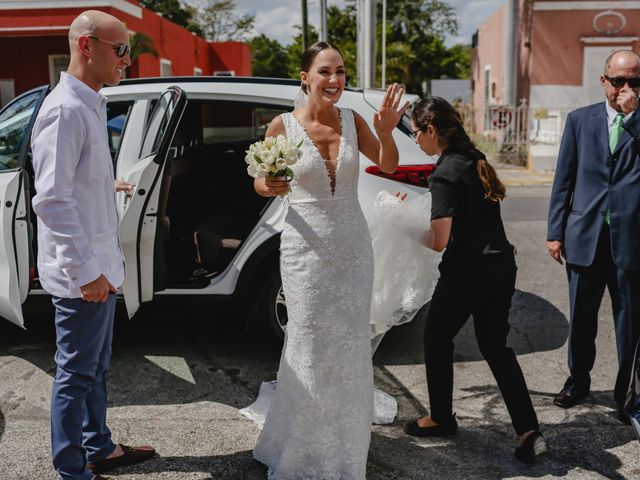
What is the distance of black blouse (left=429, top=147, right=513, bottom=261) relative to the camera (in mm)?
3477

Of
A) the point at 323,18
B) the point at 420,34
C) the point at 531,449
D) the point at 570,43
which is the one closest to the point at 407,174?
the point at 531,449

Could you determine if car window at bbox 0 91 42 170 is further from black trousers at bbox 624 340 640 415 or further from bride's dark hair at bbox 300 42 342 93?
black trousers at bbox 624 340 640 415

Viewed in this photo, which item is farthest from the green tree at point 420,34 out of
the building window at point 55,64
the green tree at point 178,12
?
the building window at point 55,64

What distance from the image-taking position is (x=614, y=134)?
4016 millimetres

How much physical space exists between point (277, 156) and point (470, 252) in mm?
1071

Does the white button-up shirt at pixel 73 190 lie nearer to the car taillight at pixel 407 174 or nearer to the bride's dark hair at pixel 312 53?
the bride's dark hair at pixel 312 53

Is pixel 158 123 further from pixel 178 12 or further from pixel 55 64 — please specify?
pixel 178 12

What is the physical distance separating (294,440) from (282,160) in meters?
1.29

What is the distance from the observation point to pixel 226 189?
631 cm

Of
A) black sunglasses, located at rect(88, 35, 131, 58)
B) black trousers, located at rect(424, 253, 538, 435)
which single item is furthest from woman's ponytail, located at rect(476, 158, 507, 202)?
black sunglasses, located at rect(88, 35, 131, 58)

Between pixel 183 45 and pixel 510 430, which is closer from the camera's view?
pixel 510 430

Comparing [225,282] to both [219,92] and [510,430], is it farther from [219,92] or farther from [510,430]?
[510,430]

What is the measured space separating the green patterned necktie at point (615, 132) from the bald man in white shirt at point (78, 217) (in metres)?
2.60

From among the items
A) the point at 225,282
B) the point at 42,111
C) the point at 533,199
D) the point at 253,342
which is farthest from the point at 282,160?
the point at 533,199
